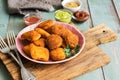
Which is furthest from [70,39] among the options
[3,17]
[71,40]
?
[3,17]

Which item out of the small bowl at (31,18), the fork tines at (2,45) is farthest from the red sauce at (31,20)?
the fork tines at (2,45)

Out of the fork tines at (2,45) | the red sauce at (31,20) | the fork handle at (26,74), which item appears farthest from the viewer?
the red sauce at (31,20)

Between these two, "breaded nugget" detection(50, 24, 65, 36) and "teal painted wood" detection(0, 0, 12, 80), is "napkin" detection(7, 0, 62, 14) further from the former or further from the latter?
"breaded nugget" detection(50, 24, 65, 36)

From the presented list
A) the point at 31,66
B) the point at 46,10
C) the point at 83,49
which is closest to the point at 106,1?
the point at 46,10

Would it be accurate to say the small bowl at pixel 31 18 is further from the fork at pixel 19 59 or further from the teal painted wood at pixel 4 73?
the teal painted wood at pixel 4 73

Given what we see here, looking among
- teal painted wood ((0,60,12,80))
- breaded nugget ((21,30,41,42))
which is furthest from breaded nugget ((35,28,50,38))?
teal painted wood ((0,60,12,80))

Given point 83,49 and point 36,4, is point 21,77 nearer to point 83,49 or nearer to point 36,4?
point 83,49
